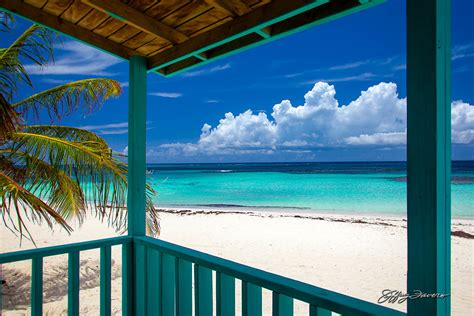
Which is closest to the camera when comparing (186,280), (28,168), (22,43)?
(186,280)

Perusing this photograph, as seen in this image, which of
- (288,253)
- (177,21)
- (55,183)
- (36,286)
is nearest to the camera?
(36,286)

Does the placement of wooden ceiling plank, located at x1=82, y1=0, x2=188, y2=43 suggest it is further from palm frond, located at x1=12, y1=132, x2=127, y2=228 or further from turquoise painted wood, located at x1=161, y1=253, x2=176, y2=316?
palm frond, located at x1=12, y1=132, x2=127, y2=228

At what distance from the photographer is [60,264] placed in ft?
22.3

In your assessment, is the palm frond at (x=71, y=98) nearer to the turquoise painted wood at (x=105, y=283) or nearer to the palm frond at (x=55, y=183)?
the palm frond at (x=55, y=183)

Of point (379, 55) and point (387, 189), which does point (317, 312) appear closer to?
point (387, 189)

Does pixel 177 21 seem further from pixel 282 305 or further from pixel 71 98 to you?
pixel 71 98

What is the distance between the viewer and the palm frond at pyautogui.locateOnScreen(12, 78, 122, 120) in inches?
187

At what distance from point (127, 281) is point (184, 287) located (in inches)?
17.8

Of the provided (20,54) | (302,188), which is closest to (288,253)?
(20,54)

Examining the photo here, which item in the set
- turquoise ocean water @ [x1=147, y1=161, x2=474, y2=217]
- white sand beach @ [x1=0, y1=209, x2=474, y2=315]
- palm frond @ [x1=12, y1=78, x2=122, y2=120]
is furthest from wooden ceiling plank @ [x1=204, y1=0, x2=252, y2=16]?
turquoise ocean water @ [x1=147, y1=161, x2=474, y2=217]

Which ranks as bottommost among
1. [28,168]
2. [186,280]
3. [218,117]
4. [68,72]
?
[186,280]

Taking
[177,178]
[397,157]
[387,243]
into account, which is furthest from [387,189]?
[177,178]

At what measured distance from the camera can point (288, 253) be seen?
10164 millimetres

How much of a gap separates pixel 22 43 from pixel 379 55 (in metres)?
29.8
